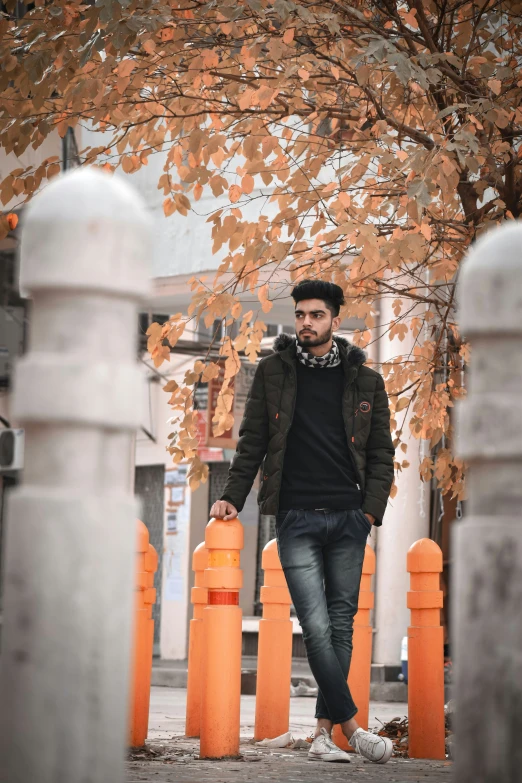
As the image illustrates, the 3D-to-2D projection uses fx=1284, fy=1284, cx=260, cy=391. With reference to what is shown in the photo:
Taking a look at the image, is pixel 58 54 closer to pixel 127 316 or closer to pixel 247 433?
pixel 247 433

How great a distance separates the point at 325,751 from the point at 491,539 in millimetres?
3439

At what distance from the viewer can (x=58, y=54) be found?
7367 millimetres

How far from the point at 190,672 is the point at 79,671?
17.2 ft

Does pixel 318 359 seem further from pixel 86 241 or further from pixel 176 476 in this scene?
pixel 176 476

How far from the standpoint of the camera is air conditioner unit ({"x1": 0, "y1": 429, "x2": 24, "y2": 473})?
873 inches

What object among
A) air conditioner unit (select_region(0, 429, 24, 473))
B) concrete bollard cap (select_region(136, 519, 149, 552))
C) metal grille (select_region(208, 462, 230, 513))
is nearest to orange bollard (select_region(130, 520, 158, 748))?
concrete bollard cap (select_region(136, 519, 149, 552))

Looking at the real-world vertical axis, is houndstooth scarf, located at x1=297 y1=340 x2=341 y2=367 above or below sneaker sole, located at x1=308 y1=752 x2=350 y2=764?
above

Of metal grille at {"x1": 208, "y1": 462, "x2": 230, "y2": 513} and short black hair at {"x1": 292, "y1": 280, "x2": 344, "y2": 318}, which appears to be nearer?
short black hair at {"x1": 292, "y1": 280, "x2": 344, "y2": 318}

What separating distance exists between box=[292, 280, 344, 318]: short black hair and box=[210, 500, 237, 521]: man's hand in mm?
1023

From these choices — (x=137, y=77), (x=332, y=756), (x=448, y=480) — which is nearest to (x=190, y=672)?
(x=332, y=756)

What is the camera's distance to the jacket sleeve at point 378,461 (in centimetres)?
605

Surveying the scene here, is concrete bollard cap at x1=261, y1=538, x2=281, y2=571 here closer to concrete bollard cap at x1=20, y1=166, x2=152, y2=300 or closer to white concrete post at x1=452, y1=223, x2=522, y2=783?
white concrete post at x1=452, y1=223, x2=522, y2=783

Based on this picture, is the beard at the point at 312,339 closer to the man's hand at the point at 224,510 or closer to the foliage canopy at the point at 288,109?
the man's hand at the point at 224,510

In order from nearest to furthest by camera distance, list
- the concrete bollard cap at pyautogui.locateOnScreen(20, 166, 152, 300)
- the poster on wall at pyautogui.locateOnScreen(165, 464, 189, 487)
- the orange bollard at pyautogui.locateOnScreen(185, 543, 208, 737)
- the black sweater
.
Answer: the concrete bollard cap at pyautogui.locateOnScreen(20, 166, 152, 300) < the black sweater < the orange bollard at pyautogui.locateOnScreen(185, 543, 208, 737) < the poster on wall at pyautogui.locateOnScreen(165, 464, 189, 487)
